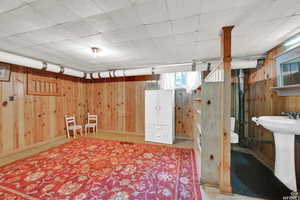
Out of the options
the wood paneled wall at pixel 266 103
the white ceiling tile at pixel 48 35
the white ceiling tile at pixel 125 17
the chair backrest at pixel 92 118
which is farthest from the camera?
the chair backrest at pixel 92 118

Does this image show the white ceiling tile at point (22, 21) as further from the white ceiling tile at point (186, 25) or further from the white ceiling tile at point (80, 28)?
the white ceiling tile at point (186, 25)

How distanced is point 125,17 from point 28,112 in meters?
3.67

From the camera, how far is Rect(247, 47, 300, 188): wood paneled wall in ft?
6.55

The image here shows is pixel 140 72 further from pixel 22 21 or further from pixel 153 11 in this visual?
pixel 22 21

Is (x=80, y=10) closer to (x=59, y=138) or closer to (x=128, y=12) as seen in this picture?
(x=128, y=12)

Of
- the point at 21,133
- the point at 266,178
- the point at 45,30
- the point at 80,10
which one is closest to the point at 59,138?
the point at 21,133

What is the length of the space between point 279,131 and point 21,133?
5.22 m

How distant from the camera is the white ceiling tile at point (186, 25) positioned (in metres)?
1.54

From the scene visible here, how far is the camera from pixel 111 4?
4.17ft

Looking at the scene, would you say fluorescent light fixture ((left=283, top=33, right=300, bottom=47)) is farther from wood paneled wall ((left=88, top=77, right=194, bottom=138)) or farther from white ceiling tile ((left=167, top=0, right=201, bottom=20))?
wood paneled wall ((left=88, top=77, right=194, bottom=138))

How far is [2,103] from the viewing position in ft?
9.09

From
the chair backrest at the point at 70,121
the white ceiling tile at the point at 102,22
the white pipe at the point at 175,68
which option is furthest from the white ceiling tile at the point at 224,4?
the chair backrest at the point at 70,121

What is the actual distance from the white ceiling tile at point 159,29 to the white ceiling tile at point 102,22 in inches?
19.4

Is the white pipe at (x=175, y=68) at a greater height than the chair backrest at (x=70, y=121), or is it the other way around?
the white pipe at (x=175, y=68)
